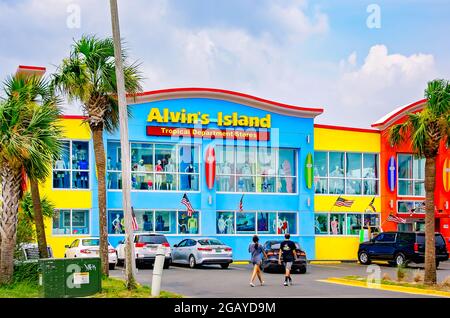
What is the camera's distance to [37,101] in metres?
25.7

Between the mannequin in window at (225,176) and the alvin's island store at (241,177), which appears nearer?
the alvin's island store at (241,177)

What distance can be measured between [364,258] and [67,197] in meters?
15.4

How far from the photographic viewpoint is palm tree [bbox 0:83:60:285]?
2275 cm

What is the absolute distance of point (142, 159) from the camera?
39.9 m

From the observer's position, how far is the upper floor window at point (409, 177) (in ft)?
150

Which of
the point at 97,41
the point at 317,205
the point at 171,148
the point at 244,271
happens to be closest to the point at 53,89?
the point at 97,41

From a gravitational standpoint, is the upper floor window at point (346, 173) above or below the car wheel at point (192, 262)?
above

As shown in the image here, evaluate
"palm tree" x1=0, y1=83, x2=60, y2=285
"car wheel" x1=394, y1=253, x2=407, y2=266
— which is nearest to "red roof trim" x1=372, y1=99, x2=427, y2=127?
"car wheel" x1=394, y1=253, x2=407, y2=266

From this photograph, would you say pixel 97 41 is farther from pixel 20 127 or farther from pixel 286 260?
pixel 286 260

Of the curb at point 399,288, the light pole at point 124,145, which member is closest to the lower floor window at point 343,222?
the curb at point 399,288

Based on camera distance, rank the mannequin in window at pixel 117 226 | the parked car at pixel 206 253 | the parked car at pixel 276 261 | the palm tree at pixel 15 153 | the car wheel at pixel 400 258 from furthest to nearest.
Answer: the mannequin in window at pixel 117 226
the car wheel at pixel 400 258
the parked car at pixel 206 253
the parked car at pixel 276 261
the palm tree at pixel 15 153

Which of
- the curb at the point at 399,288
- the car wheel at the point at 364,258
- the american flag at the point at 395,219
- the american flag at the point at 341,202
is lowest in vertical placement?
the car wheel at the point at 364,258

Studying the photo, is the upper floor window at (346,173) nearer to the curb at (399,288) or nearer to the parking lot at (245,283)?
the parking lot at (245,283)

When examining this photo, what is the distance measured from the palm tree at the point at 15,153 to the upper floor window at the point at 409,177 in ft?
89.1
